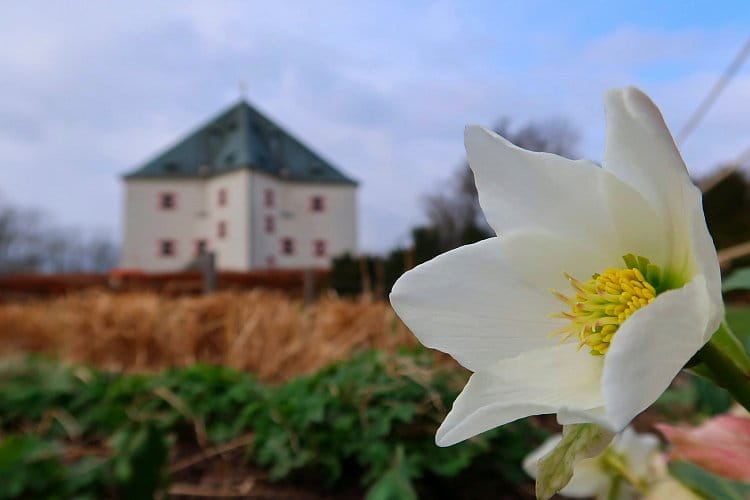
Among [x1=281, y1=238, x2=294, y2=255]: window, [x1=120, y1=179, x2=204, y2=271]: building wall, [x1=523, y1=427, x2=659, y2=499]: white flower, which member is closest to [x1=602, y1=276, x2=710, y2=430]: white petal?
[x1=523, y1=427, x2=659, y2=499]: white flower

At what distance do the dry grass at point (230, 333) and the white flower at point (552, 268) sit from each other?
166 cm

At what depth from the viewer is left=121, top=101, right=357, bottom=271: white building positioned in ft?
80.3

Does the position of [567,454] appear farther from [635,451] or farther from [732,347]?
[635,451]

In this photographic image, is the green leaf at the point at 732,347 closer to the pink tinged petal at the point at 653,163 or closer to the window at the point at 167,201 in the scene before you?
the pink tinged petal at the point at 653,163

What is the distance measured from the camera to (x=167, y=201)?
25750mm

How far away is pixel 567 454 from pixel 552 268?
0.30ft

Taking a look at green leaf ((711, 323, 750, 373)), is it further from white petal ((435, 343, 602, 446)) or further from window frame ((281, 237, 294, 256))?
window frame ((281, 237, 294, 256))

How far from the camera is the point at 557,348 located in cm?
29

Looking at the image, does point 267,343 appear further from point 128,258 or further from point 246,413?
point 128,258

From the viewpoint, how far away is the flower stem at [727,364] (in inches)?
9.9

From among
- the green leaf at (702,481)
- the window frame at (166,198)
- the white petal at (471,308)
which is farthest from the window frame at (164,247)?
the white petal at (471,308)

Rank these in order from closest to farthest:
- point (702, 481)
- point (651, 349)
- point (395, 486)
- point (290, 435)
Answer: point (651, 349), point (702, 481), point (395, 486), point (290, 435)

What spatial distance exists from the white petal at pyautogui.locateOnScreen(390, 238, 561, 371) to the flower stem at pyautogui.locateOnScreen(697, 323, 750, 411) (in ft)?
0.23

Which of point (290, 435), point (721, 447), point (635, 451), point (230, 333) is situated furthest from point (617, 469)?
point (230, 333)
